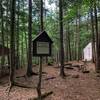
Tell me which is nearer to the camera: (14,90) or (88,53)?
(14,90)

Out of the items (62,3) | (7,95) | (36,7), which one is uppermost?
(36,7)

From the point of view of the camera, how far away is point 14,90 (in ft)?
40.8

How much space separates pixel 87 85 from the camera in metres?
12.6

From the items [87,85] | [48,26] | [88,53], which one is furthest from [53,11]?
[87,85]

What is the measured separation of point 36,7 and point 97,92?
19.3 meters

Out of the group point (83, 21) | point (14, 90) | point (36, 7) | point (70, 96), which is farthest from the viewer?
point (83, 21)

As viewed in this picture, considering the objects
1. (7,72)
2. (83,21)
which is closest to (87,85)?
(7,72)

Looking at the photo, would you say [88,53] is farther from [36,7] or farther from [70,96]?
[70,96]

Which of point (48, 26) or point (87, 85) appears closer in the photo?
point (87, 85)

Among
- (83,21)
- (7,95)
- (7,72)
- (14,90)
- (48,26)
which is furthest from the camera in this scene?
(83,21)

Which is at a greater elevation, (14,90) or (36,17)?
(36,17)

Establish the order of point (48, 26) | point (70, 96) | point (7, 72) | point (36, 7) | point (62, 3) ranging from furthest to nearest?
point (48, 26) → point (36, 7) → point (7, 72) → point (62, 3) → point (70, 96)

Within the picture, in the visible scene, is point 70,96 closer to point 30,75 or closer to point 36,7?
point 30,75

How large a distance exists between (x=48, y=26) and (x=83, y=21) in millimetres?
7465
